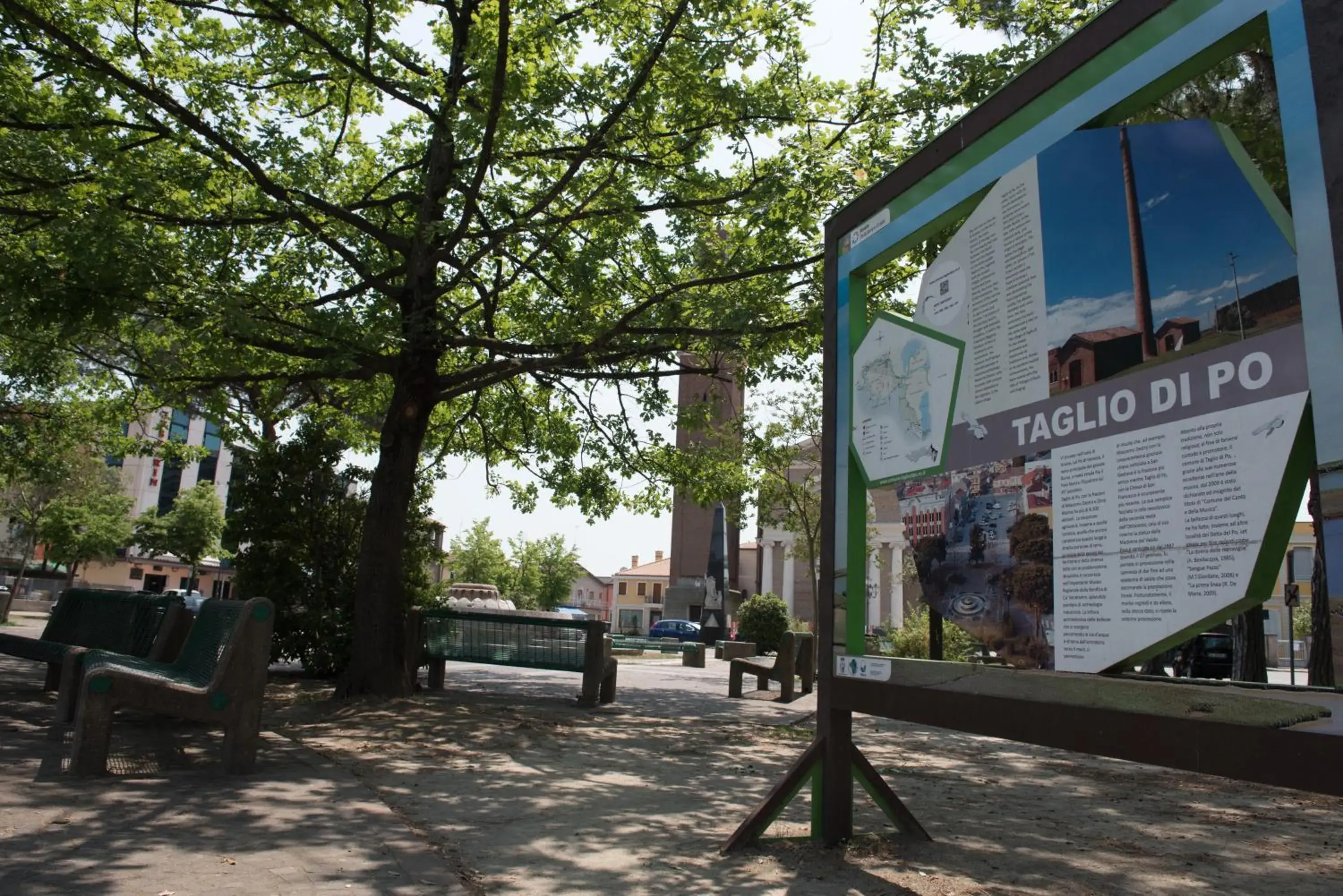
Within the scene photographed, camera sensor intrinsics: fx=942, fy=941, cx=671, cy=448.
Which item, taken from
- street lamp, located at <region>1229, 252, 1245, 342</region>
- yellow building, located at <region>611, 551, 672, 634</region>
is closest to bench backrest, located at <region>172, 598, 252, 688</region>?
street lamp, located at <region>1229, 252, 1245, 342</region>

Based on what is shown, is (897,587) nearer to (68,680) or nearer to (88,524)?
(88,524)

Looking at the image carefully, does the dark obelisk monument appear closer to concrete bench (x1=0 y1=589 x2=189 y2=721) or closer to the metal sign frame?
concrete bench (x1=0 y1=589 x2=189 y2=721)

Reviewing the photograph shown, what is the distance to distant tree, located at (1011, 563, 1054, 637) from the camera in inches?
131

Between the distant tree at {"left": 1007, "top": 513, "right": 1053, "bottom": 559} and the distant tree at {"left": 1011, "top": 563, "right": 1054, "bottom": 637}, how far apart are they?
79 millimetres

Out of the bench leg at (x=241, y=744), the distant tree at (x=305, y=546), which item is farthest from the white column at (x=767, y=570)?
the bench leg at (x=241, y=744)

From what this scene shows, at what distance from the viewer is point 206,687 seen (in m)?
5.46

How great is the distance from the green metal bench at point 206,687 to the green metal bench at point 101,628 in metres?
1.10

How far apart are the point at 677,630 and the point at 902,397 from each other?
40524 millimetres

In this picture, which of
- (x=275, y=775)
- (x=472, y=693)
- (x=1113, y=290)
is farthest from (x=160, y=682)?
(x=472, y=693)

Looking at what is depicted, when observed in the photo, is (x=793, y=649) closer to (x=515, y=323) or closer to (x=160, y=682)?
(x=515, y=323)

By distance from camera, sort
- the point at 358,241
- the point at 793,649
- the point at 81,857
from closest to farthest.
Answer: the point at 81,857, the point at 358,241, the point at 793,649

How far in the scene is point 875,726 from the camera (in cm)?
1017

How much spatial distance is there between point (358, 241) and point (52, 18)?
350 centimetres

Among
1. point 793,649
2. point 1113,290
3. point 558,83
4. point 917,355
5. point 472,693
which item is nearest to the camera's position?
point 1113,290
